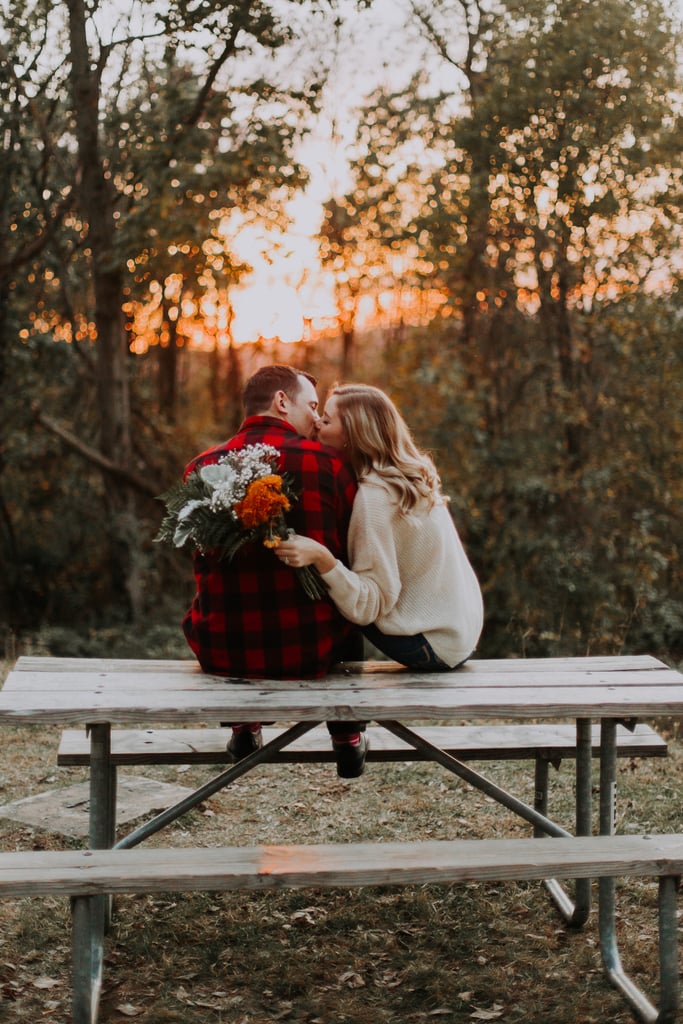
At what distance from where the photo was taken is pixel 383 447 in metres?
3.48

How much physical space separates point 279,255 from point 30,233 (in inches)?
107

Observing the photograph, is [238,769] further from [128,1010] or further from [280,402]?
[280,402]

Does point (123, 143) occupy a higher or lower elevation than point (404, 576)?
higher

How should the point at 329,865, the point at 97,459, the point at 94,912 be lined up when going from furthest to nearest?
1. the point at 97,459
2. the point at 94,912
3. the point at 329,865

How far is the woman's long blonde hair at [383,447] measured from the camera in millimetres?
3463

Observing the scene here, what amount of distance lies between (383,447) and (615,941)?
1.80 metres

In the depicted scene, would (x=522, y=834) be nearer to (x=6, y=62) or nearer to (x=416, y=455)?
(x=416, y=455)

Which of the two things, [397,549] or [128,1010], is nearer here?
[128,1010]

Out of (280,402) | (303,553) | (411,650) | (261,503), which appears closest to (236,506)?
(261,503)

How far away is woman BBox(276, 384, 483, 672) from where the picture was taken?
3.39 metres

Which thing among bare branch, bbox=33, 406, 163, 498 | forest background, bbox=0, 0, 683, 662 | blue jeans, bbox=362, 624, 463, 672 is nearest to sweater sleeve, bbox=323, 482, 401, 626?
blue jeans, bbox=362, 624, 463, 672

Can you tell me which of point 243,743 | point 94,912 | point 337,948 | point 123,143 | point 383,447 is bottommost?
point 337,948

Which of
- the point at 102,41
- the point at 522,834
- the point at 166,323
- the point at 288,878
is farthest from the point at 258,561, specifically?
the point at 166,323

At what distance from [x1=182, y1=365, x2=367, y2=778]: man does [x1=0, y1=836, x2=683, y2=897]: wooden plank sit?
59 centimetres
